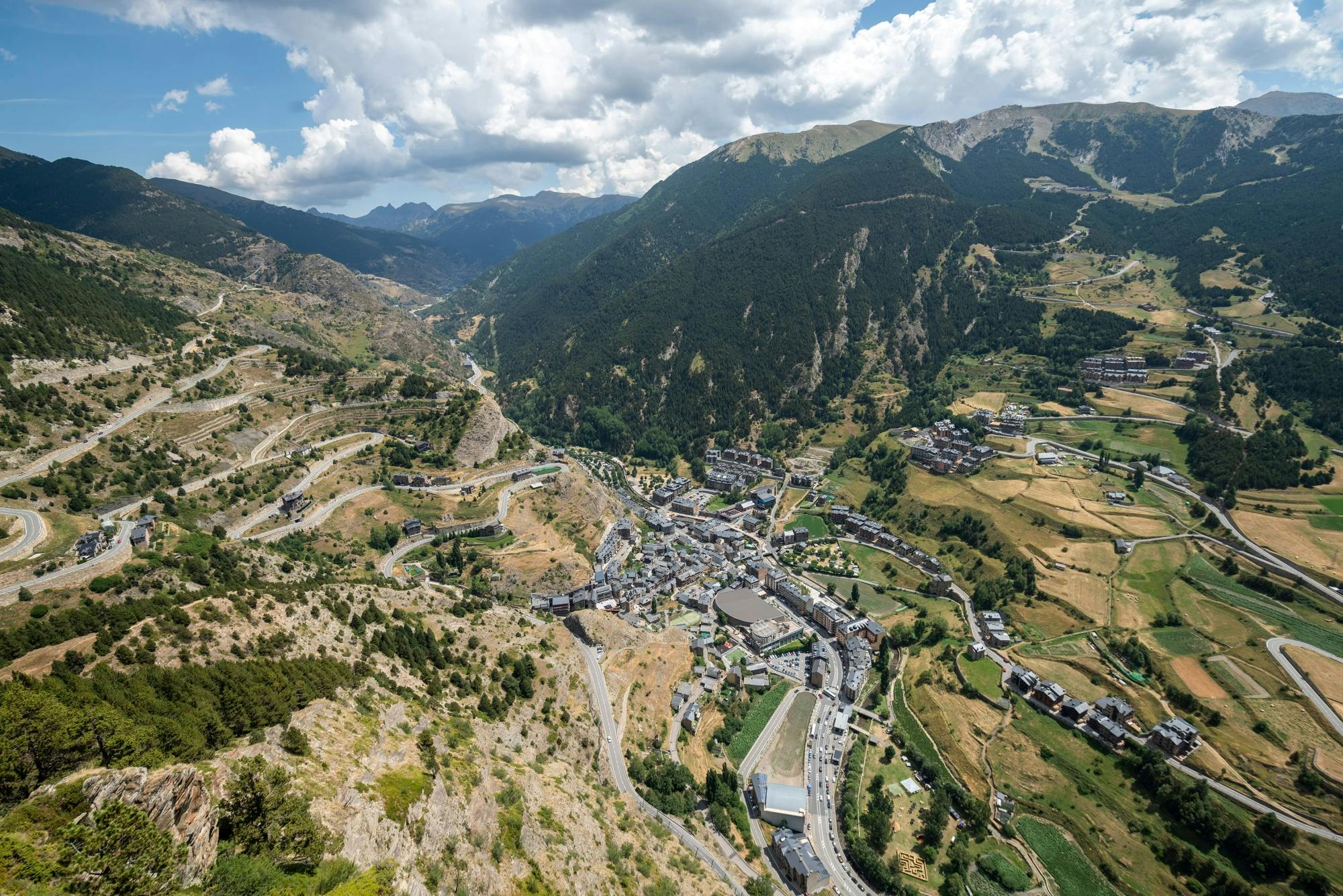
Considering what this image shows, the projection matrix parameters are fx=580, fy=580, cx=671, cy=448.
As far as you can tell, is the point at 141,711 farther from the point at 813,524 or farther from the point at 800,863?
the point at 813,524

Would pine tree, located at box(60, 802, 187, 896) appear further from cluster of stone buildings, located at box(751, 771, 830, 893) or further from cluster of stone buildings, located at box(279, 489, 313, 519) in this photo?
cluster of stone buildings, located at box(279, 489, 313, 519)

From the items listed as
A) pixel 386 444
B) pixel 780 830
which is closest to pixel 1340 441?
pixel 780 830

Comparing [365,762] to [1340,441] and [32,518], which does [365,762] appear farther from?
[1340,441]

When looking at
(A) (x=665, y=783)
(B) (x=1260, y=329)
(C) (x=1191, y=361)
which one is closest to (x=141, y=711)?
(A) (x=665, y=783)

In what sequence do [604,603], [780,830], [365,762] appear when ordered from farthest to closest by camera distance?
1. [604,603]
2. [780,830]
3. [365,762]

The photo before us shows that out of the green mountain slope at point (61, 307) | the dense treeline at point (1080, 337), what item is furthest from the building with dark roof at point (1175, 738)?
the green mountain slope at point (61, 307)

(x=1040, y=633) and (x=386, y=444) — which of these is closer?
(x=1040, y=633)

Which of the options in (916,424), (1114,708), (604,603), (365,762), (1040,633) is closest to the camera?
(365,762)
